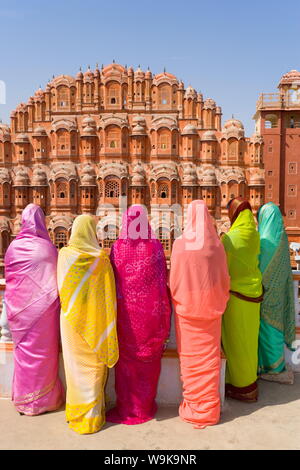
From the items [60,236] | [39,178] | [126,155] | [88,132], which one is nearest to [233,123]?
[126,155]

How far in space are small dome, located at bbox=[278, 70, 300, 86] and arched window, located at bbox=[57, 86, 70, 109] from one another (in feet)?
35.1

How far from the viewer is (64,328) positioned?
9.71 feet

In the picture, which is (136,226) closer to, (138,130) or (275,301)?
(275,301)

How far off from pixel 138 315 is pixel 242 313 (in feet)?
2.92

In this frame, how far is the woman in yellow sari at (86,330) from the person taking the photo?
2.90m

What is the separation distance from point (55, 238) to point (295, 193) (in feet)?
39.2

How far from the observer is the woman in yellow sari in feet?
9.52

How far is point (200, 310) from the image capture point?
297 cm

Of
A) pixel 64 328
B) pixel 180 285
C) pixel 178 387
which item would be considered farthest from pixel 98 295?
pixel 178 387

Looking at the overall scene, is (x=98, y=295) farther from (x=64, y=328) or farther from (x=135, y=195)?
(x=135, y=195)

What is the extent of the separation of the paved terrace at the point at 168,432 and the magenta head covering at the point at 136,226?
55.3 inches

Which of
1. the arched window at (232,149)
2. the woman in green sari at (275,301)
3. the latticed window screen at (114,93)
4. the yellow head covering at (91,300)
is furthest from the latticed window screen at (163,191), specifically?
the yellow head covering at (91,300)

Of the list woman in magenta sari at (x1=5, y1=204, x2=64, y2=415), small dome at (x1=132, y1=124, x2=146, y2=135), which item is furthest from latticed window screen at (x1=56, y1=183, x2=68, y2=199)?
woman in magenta sari at (x1=5, y1=204, x2=64, y2=415)

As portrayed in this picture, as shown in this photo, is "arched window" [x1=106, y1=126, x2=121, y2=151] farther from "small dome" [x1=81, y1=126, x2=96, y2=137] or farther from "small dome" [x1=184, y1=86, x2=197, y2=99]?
"small dome" [x1=184, y1=86, x2=197, y2=99]
